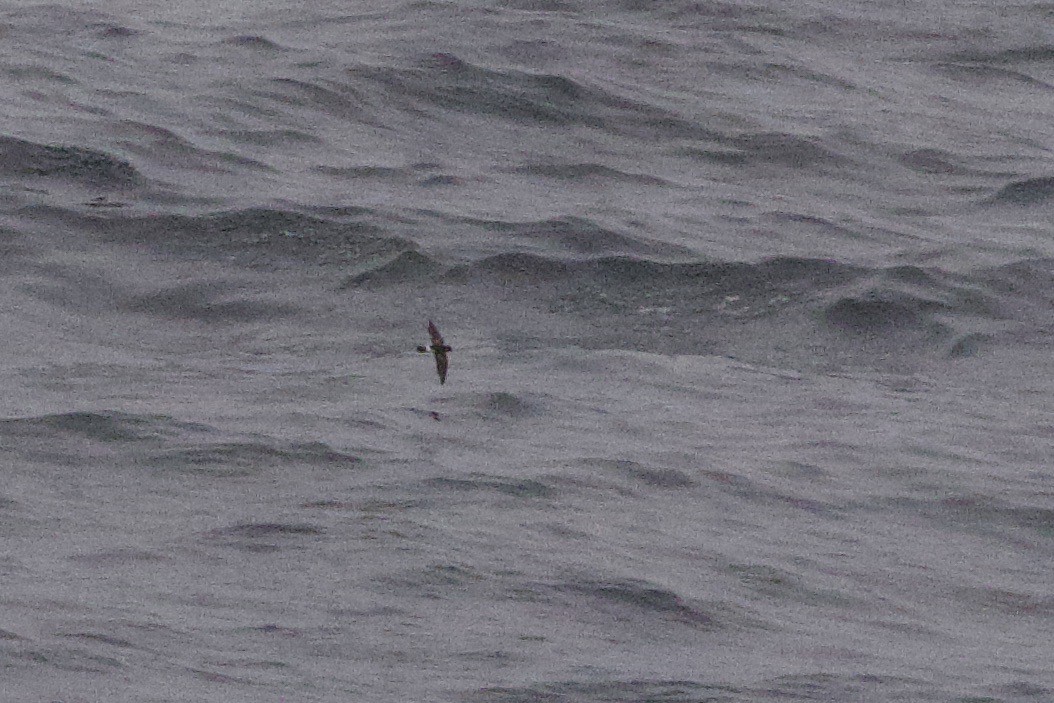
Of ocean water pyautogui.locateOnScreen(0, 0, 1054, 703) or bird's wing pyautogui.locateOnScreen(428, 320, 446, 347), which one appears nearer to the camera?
ocean water pyautogui.locateOnScreen(0, 0, 1054, 703)

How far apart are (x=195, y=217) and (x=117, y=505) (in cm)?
509

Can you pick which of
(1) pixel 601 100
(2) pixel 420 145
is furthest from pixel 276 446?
(1) pixel 601 100

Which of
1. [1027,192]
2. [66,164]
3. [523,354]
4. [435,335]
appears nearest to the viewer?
[435,335]

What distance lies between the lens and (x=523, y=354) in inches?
587

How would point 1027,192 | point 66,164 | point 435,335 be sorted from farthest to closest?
point 1027,192, point 66,164, point 435,335

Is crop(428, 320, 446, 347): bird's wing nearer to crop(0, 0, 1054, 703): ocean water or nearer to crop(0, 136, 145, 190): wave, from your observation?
crop(0, 0, 1054, 703): ocean water

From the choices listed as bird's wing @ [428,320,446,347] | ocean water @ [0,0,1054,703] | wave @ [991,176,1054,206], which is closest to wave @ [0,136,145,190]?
ocean water @ [0,0,1054,703]

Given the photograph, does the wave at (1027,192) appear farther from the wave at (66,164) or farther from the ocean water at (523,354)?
the wave at (66,164)

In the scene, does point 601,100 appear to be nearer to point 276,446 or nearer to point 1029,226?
point 1029,226

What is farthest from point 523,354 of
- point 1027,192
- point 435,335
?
point 1027,192

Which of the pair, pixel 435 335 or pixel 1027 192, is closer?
pixel 435 335

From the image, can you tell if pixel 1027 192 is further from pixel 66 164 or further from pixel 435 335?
pixel 435 335

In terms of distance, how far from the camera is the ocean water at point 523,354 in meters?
10.7

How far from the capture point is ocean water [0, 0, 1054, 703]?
10734mm
